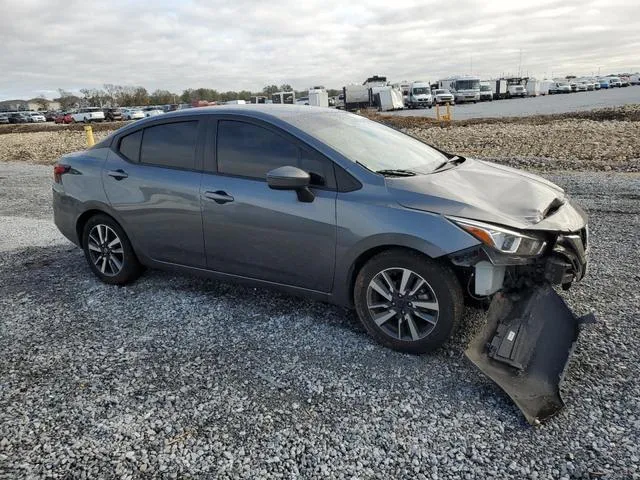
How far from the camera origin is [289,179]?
11.9 feet

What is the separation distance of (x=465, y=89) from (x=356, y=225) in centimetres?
5739

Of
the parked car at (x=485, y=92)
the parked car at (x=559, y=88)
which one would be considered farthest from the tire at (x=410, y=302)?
the parked car at (x=559, y=88)

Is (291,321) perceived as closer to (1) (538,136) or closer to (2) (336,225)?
(2) (336,225)

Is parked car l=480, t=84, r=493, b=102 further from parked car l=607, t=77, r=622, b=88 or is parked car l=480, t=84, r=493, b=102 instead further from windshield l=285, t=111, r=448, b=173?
windshield l=285, t=111, r=448, b=173

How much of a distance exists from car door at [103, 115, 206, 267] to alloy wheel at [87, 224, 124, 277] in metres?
0.26

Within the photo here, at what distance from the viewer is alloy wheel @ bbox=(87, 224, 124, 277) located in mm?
4926

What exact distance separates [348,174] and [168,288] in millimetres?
2296

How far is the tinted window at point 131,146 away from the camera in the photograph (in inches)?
188

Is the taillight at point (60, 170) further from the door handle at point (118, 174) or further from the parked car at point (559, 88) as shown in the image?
the parked car at point (559, 88)

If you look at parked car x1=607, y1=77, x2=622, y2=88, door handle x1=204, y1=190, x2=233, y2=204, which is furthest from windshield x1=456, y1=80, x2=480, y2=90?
door handle x1=204, y1=190, x2=233, y2=204

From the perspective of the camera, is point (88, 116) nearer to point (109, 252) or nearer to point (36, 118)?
point (36, 118)

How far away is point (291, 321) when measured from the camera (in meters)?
4.16

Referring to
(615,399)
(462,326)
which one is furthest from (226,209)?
(615,399)

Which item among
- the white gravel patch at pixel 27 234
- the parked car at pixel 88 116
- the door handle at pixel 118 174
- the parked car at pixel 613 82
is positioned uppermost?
the parked car at pixel 613 82
